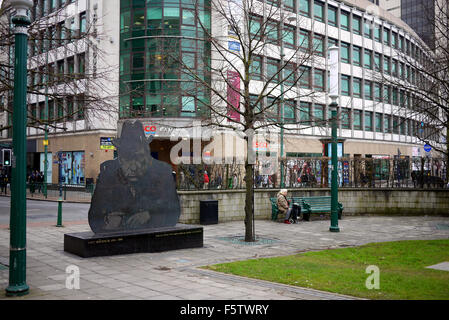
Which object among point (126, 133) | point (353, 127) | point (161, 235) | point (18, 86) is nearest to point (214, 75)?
point (126, 133)

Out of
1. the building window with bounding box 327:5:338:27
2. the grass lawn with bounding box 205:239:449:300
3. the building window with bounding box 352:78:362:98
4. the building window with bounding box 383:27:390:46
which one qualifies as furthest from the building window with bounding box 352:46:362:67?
the grass lawn with bounding box 205:239:449:300

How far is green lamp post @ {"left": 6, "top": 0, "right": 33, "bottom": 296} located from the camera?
6641mm

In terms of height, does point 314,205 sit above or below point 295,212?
above

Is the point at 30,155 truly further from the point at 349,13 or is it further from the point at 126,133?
the point at 126,133

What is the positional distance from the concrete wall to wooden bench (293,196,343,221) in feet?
3.24

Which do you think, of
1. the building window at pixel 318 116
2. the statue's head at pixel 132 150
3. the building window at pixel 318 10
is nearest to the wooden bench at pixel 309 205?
the building window at pixel 318 116

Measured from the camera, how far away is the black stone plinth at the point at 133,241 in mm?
10039

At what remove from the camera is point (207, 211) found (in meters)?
17.0

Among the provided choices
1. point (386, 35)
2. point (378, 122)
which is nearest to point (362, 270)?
point (378, 122)

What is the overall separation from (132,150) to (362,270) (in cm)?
596

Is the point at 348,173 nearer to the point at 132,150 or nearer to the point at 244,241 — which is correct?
the point at 244,241

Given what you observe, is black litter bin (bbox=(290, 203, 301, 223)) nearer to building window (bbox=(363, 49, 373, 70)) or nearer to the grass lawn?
the grass lawn

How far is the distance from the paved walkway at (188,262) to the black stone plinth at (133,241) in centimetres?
23

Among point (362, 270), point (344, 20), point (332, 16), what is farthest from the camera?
point (344, 20)
